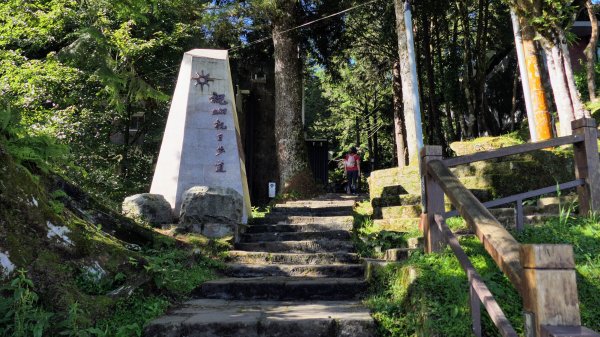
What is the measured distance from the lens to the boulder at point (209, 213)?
7.25 m

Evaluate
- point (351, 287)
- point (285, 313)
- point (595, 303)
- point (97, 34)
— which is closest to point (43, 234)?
point (285, 313)

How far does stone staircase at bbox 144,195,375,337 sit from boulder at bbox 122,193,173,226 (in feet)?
4.17

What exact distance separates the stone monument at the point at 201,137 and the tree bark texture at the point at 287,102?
12.0 ft

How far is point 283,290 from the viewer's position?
16.3 feet

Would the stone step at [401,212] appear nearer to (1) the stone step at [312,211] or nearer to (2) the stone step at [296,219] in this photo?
(2) the stone step at [296,219]

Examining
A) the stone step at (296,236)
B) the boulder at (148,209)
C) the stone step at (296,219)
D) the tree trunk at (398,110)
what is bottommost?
the stone step at (296,236)

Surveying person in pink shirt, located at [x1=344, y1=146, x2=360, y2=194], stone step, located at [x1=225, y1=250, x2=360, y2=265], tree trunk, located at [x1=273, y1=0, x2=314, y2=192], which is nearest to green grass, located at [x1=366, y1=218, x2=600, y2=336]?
stone step, located at [x1=225, y1=250, x2=360, y2=265]

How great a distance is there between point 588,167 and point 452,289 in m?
2.35

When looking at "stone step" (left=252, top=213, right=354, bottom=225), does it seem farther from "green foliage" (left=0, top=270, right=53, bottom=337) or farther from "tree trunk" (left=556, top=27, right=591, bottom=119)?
"green foliage" (left=0, top=270, right=53, bottom=337)

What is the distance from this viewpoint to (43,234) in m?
3.94

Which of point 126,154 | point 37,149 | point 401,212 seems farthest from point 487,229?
point 126,154

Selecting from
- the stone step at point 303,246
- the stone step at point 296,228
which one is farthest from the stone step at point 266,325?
the stone step at point 296,228

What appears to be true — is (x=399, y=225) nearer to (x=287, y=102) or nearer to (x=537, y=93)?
(x=537, y=93)

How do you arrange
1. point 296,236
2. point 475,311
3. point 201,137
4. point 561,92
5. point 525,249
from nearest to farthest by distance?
point 525,249, point 475,311, point 296,236, point 561,92, point 201,137
